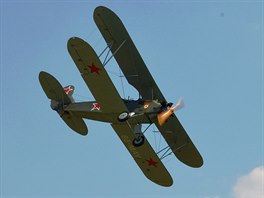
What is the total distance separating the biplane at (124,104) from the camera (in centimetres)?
2059

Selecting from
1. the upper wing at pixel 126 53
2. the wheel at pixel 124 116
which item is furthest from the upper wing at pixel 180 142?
the wheel at pixel 124 116

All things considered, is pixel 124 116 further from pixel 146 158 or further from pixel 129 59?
pixel 146 158

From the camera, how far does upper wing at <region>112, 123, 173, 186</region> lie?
22516mm

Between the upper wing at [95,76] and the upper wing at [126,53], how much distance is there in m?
1.35

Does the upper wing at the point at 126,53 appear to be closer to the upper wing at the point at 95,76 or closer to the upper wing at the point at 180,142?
the upper wing at the point at 95,76

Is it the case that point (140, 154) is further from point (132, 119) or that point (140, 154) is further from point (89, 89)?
Result: point (89, 89)

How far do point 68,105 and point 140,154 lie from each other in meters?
3.04

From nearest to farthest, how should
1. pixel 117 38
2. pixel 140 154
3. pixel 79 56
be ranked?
pixel 79 56
pixel 117 38
pixel 140 154

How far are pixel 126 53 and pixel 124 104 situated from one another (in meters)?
1.77

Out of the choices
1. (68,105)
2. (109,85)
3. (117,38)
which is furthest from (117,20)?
(68,105)

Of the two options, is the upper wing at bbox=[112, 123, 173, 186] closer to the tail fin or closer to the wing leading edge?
the wing leading edge

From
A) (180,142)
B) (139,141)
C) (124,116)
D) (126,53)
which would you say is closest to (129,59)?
(126,53)

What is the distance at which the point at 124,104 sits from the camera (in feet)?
69.7

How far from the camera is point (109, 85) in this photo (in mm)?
20672
